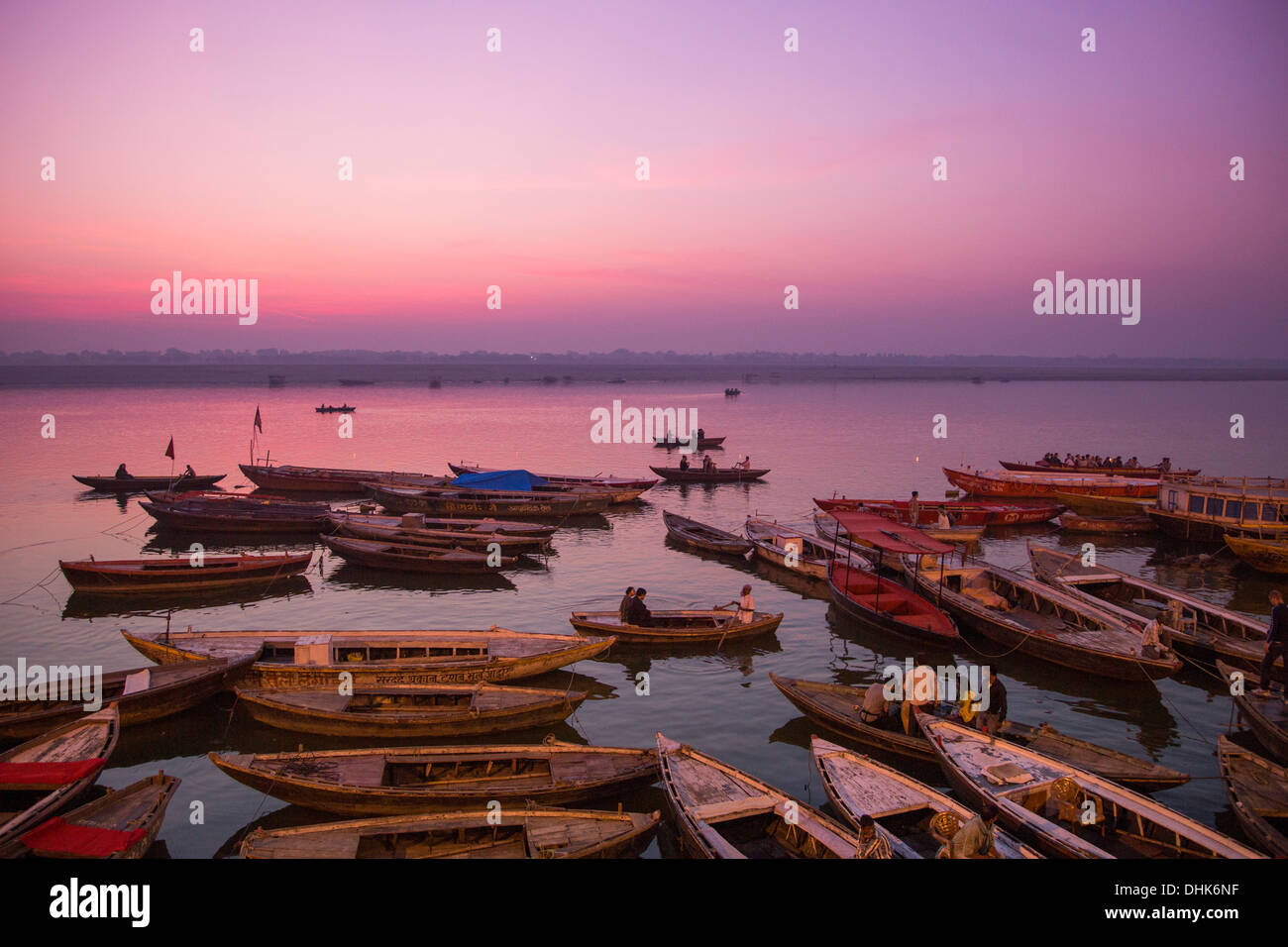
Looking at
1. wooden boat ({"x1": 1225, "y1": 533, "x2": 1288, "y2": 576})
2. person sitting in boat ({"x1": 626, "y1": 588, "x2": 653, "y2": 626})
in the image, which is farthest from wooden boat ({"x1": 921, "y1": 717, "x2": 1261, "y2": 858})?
wooden boat ({"x1": 1225, "y1": 533, "x2": 1288, "y2": 576})

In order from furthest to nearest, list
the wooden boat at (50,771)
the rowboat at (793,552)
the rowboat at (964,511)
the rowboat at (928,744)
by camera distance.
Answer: the rowboat at (964,511) → the rowboat at (793,552) → the rowboat at (928,744) → the wooden boat at (50,771)

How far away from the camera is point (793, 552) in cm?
2845

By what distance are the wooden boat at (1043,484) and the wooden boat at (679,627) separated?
27.7m

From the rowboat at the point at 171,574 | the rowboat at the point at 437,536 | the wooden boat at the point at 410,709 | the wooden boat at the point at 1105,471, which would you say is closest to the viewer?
the wooden boat at the point at 410,709

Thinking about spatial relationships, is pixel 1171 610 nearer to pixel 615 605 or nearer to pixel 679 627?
pixel 679 627

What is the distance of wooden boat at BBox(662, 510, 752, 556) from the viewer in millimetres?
31609

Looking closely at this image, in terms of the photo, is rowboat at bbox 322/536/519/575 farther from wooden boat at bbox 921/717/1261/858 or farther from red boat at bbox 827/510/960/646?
wooden boat at bbox 921/717/1261/858

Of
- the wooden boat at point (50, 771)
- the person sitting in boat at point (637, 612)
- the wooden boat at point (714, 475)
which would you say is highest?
the wooden boat at point (714, 475)

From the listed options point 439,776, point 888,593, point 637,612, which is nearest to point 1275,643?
point 888,593

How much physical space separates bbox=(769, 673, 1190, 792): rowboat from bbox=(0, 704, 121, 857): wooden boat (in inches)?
493

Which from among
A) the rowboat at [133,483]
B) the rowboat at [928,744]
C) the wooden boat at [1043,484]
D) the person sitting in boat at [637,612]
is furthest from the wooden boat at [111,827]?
the wooden boat at [1043,484]

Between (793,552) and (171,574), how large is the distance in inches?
850

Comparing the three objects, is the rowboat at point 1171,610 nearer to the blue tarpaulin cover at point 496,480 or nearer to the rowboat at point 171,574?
the blue tarpaulin cover at point 496,480

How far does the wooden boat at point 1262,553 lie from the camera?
2836 centimetres
